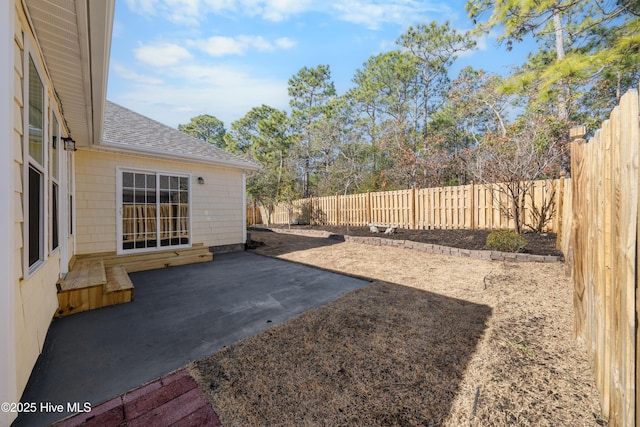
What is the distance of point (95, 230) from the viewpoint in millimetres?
5191

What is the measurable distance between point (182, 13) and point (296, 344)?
648cm

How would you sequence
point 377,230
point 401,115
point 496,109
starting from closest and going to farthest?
point 377,230, point 496,109, point 401,115

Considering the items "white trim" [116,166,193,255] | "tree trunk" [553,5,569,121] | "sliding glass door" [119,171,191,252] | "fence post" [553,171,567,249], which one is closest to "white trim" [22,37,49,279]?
"white trim" [116,166,193,255]

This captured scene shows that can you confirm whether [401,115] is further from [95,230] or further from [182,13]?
[95,230]

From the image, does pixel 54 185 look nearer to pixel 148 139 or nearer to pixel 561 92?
pixel 148 139

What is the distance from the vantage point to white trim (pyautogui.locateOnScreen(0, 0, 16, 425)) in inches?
57.1

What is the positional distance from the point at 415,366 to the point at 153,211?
6.12 metres

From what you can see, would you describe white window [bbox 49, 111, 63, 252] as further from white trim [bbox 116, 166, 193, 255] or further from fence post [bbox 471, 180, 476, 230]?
fence post [bbox 471, 180, 476, 230]

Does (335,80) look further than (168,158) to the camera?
Yes

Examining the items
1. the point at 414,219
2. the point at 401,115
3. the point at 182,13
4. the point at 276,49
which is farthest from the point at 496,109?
the point at 182,13

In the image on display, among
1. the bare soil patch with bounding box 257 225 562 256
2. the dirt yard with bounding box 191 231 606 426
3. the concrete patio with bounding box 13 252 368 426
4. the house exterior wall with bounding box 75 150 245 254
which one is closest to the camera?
the dirt yard with bounding box 191 231 606 426

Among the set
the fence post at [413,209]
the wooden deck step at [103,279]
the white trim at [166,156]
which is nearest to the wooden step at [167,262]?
the wooden deck step at [103,279]

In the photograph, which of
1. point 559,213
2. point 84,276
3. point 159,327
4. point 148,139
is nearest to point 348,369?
point 159,327

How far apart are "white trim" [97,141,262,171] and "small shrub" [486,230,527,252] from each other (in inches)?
250
